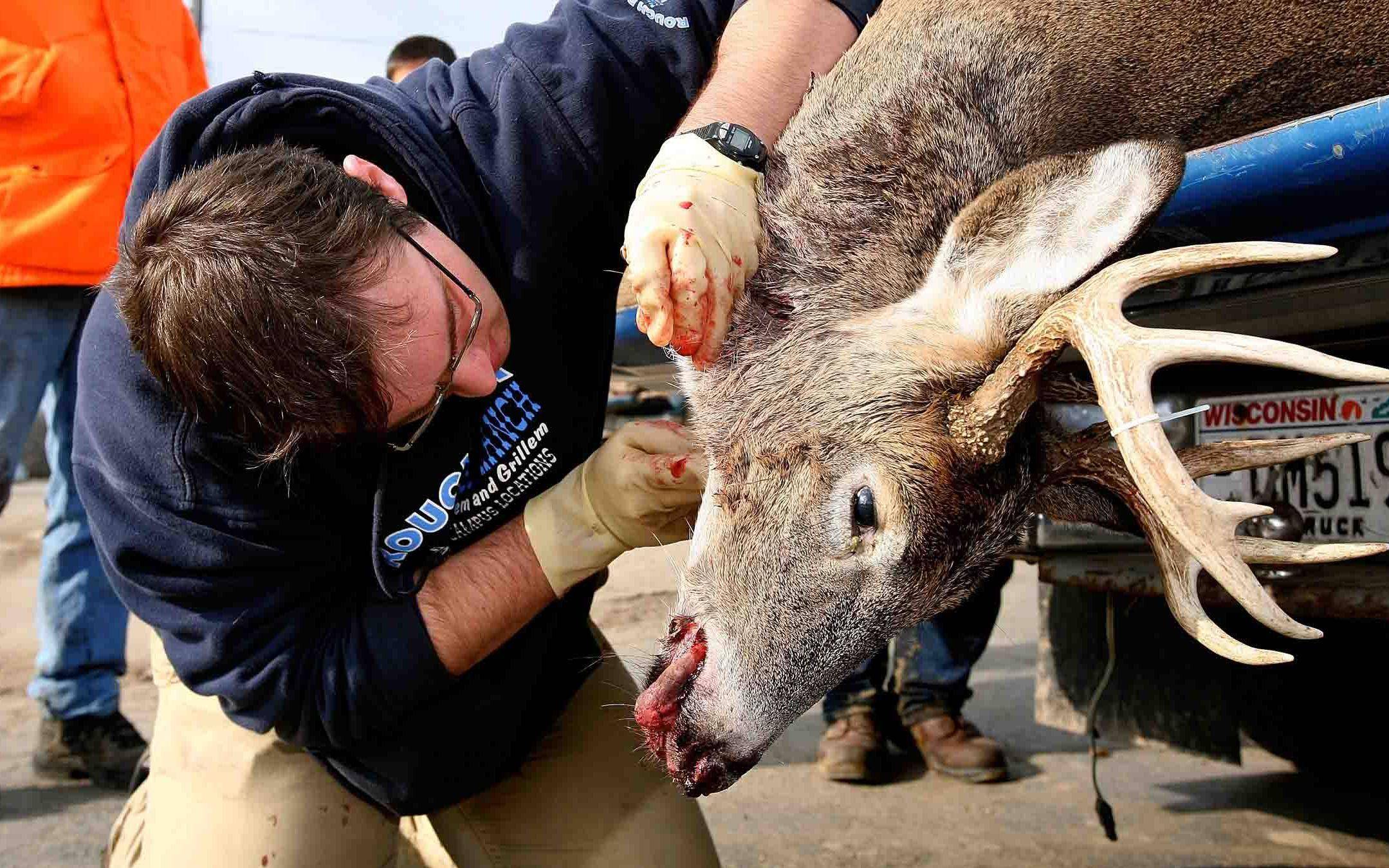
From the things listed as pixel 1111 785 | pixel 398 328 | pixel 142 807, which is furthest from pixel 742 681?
pixel 1111 785

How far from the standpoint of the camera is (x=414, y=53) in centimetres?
627

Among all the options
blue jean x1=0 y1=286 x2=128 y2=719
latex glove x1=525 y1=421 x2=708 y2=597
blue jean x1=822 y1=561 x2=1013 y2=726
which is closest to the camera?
latex glove x1=525 y1=421 x2=708 y2=597

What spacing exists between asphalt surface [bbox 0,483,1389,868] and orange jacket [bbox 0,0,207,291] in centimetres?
171

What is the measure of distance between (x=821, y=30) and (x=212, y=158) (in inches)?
50.3

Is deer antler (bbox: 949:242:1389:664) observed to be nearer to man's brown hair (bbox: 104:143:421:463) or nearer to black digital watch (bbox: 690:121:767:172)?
black digital watch (bbox: 690:121:767:172)

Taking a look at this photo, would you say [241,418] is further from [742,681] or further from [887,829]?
[887,829]

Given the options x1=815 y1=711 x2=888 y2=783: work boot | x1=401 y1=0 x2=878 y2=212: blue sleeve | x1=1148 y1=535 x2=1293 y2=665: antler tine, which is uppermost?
x1=401 y1=0 x2=878 y2=212: blue sleeve

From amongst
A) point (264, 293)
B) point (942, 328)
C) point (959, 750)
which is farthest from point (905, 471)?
point (959, 750)

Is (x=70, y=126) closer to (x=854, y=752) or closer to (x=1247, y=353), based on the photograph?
(x=854, y=752)

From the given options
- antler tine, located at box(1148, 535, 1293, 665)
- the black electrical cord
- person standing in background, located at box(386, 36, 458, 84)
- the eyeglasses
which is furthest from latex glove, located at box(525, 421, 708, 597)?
person standing in background, located at box(386, 36, 458, 84)

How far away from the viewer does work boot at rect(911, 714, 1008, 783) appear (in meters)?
3.91

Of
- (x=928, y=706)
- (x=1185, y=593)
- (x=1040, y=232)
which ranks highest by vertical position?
(x=1040, y=232)

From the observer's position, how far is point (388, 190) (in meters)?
2.28

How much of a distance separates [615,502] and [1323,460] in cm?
169
